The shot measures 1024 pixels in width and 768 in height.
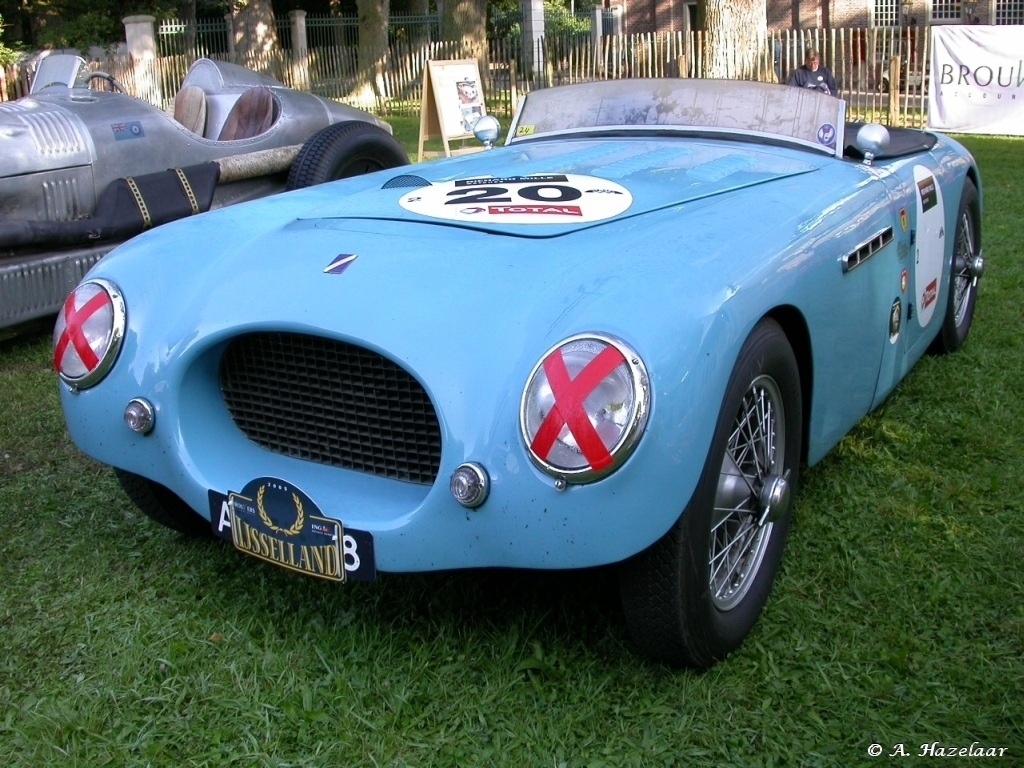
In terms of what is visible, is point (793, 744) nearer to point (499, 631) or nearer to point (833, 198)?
point (499, 631)

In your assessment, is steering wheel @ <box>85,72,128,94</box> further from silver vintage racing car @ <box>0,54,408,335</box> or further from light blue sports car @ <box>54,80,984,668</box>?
light blue sports car @ <box>54,80,984,668</box>

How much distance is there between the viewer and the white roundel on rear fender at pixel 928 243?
3.55 metres

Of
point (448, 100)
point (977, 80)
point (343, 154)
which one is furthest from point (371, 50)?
point (343, 154)

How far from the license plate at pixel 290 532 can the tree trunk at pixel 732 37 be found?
11794 mm

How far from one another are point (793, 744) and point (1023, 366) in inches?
111

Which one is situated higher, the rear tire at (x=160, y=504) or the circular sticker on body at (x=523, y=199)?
the circular sticker on body at (x=523, y=199)

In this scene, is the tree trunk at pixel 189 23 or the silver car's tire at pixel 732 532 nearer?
the silver car's tire at pixel 732 532

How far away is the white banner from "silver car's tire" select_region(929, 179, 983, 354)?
30.9ft

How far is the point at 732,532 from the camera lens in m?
2.48

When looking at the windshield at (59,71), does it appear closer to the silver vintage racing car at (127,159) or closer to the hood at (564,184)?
the silver vintage racing car at (127,159)

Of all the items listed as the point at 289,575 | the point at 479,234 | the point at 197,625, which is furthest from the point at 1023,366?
the point at 197,625

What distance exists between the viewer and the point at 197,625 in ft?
8.52

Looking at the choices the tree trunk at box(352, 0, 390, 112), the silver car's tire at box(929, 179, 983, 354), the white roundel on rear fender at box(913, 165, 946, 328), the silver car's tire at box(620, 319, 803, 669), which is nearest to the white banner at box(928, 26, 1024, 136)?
the silver car's tire at box(929, 179, 983, 354)

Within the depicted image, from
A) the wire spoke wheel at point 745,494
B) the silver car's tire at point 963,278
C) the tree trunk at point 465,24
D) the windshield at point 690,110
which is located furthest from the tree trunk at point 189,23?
the wire spoke wheel at point 745,494
